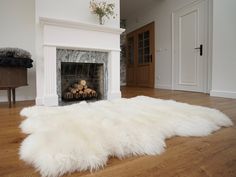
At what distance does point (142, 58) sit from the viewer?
240 inches

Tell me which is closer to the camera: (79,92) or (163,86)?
(79,92)

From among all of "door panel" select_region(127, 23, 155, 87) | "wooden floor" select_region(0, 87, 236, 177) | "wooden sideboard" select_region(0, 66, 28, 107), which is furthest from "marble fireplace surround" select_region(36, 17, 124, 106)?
"door panel" select_region(127, 23, 155, 87)

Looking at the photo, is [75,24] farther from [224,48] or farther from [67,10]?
[224,48]

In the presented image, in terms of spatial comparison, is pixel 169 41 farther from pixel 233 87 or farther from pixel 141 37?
pixel 233 87

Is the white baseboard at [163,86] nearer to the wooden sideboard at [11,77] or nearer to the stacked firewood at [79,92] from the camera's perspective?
the stacked firewood at [79,92]

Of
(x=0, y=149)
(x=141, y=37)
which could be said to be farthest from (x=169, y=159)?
(x=141, y=37)

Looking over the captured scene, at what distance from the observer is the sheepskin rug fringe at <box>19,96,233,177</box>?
804mm

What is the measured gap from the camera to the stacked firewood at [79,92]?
→ 9.43 feet

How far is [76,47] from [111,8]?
0.95 metres

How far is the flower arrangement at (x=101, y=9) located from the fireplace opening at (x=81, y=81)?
2.57 feet

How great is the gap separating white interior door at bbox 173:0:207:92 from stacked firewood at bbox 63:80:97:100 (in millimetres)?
2421

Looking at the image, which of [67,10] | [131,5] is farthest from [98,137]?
[131,5]

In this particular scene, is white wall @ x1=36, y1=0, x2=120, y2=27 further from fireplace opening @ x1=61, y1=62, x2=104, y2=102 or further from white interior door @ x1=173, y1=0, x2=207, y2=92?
white interior door @ x1=173, y1=0, x2=207, y2=92

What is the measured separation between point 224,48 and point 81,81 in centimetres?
257
